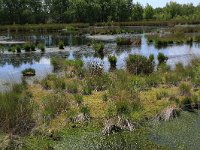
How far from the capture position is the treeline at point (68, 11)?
10394 centimetres

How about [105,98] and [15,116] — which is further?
[105,98]

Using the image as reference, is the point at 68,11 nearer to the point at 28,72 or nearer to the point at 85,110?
the point at 28,72

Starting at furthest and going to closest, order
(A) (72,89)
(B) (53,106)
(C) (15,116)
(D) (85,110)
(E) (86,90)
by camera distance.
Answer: (A) (72,89) < (E) (86,90) < (B) (53,106) < (D) (85,110) < (C) (15,116)

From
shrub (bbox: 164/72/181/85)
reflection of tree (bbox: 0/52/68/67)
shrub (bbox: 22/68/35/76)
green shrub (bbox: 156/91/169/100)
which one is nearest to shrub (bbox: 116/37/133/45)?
reflection of tree (bbox: 0/52/68/67)

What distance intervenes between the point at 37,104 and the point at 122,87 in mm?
3351

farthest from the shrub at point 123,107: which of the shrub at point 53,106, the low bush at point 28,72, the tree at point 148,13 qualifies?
the tree at point 148,13

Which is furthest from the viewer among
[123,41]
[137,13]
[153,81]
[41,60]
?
[137,13]

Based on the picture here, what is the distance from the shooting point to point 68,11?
4286 inches

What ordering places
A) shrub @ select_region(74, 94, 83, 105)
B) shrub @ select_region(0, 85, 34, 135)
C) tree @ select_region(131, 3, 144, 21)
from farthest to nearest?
tree @ select_region(131, 3, 144, 21) < shrub @ select_region(74, 94, 83, 105) < shrub @ select_region(0, 85, 34, 135)

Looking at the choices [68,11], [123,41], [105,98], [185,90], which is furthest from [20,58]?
[68,11]

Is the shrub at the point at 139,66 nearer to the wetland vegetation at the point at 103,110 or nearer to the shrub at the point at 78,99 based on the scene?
the wetland vegetation at the point at 103,110

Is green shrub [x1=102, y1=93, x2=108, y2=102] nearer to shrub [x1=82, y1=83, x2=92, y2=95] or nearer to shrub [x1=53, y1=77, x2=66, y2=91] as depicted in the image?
shrub [x1=82, y1=83, x2=92, y2=95]

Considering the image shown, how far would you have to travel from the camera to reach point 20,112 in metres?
11.9

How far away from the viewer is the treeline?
10394 cm
